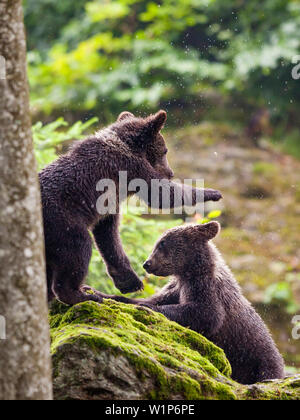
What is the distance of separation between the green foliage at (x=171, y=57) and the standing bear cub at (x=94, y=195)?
5567 millimetres

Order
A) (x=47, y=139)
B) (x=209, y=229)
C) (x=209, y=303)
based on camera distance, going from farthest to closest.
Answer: (x=47, y=139) < (x=209, y=229) < (x=209, y=303)

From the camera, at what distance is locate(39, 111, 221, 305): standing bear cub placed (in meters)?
4.04

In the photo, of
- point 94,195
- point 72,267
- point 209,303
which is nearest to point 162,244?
point 209,303

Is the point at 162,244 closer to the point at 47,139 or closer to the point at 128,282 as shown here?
the point at 128,282

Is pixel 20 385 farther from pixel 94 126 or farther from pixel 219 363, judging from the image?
pixel 94 126

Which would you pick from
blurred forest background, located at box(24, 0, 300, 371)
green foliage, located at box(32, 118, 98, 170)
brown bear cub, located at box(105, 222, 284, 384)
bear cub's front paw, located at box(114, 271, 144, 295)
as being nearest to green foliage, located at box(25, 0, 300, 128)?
blurred forest background, located at box(24, 0, 300, 371)

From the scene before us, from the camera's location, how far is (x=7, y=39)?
106 inches

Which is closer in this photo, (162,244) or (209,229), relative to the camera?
(209,229)

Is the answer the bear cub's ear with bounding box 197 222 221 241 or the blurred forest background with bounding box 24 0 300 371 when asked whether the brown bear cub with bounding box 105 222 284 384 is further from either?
the blurred forest background with bounding box 24 0 300 371

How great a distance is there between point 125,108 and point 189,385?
326 inches

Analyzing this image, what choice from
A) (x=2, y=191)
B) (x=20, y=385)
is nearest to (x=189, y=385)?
(x=20, y=385)

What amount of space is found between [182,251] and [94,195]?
1186 mm

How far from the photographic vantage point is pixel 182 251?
518 centimetres

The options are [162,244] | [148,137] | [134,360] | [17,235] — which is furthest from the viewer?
[162,244]
